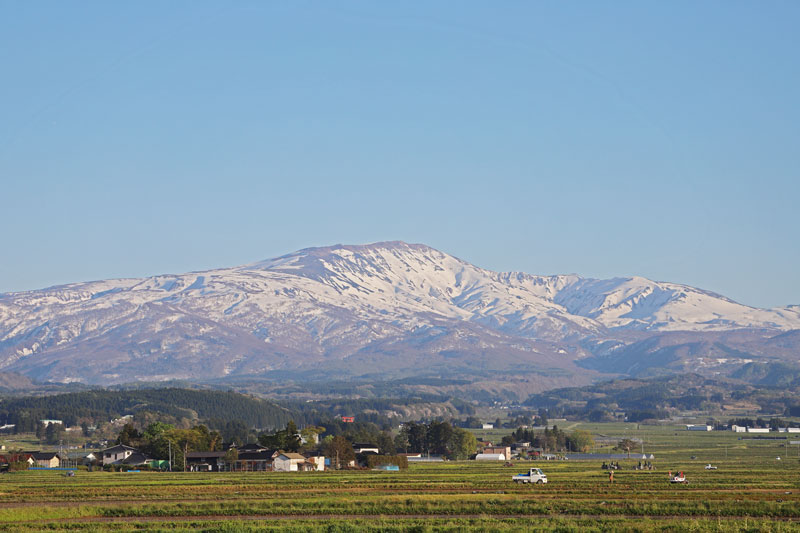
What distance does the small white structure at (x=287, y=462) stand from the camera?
12294 cm

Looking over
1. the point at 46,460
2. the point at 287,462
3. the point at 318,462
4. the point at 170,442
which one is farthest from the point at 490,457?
the point at 46,460

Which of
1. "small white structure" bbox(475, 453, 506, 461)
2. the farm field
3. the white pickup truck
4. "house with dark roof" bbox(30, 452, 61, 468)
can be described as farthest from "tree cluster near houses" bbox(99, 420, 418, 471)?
the white pickup truck

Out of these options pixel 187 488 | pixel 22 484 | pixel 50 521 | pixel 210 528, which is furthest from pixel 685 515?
pixel 22 484

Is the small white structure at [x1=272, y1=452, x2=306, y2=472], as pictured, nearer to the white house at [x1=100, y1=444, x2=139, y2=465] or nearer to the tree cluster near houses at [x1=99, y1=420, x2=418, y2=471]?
the tree cluster near houses at [x1=99, y1=420, x2=418, y2=471]

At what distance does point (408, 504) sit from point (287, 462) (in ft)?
212

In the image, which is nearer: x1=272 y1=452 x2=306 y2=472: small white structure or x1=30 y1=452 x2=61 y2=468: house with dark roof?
x1=272 y1=452 x2=306 y2=472: small white structure

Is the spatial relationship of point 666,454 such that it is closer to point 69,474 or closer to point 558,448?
point 558,448

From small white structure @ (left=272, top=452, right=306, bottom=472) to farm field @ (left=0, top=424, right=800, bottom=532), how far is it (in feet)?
92.0

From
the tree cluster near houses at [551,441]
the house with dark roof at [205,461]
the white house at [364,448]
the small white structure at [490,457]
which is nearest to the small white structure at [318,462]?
the house with dark roof at [205,461]

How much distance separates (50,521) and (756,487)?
46.4 metres

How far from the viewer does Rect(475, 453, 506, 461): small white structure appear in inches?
6196

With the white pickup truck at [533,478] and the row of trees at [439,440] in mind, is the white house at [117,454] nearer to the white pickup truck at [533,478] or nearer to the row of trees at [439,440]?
the row of trees at [439,440]

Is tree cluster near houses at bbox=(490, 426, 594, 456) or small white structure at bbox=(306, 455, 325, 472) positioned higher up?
tree cluster near houses at bbox=(490, 426, 594, 456)

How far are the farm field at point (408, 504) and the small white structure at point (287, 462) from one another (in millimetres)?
28044
